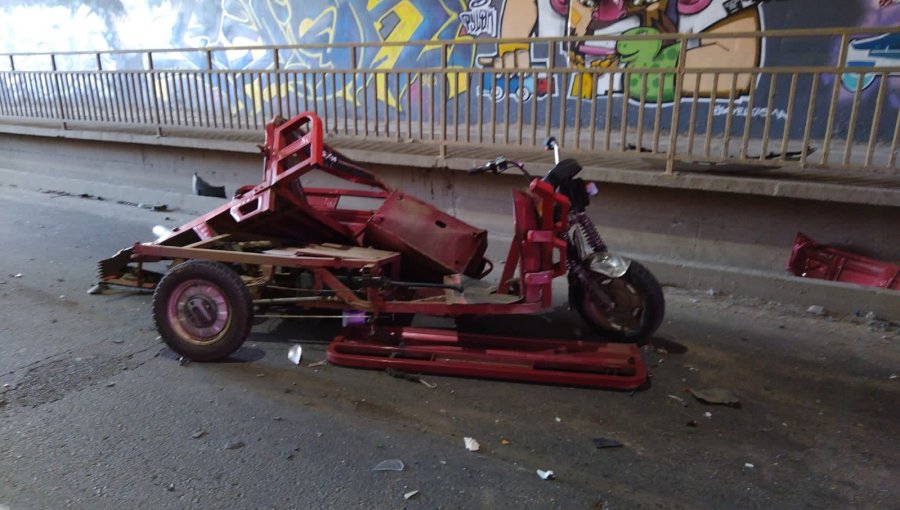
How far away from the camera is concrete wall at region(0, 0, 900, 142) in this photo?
7.80 meters

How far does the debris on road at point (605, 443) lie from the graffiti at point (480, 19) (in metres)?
8.61

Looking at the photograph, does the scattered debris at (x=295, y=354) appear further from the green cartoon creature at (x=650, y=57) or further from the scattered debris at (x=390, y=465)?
the green cartoon creature at (x=650, y=57)

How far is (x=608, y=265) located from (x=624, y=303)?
372 millimetres

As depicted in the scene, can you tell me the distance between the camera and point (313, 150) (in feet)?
13.5

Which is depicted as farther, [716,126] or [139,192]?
[139,192]

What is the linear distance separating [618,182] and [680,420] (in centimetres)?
295

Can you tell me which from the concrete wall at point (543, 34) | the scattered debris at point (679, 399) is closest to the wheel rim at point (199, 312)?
the scattered debris at point (679, 399)

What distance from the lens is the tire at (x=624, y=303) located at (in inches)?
171

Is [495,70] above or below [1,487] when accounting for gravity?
above

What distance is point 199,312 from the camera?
4191mm

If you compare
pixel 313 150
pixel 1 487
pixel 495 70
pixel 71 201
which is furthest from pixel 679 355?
pixel 71 201

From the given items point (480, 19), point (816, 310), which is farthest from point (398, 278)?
point (480, 19)

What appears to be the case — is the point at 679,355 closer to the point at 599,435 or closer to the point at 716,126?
the point at 599,435

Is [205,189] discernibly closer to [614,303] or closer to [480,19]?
[480,19]
